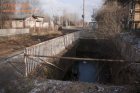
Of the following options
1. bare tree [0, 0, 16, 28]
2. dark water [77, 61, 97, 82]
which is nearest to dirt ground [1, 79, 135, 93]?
dark water [77, 61, 97, 82]

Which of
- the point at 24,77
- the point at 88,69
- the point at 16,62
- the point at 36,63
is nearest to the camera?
the point at 24,77

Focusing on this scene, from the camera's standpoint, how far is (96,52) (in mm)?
25938

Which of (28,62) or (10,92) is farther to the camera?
(28,62)

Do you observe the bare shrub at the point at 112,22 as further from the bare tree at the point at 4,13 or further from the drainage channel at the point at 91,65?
the bare tree at the point at 4,13

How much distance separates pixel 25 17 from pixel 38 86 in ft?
150

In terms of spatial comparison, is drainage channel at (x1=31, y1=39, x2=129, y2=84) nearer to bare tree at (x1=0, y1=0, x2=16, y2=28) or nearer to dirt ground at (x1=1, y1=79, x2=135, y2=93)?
dirt ground at (x1=1, y1=79, x2=135, y2=93)

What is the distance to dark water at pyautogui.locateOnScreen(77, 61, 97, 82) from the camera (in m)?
14.8

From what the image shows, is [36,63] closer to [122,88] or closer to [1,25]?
[122,88]

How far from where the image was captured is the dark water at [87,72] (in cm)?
1475

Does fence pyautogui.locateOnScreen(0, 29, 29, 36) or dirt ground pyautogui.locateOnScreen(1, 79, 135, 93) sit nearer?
dirt ground pyautogui.locateOnScreen(1, 79, 135, 93)

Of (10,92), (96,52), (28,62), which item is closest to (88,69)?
(96,52)

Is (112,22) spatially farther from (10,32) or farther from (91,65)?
(10,32)

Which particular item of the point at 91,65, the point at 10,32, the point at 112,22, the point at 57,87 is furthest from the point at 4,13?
the point at 57,87

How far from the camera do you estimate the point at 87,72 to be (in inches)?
674
